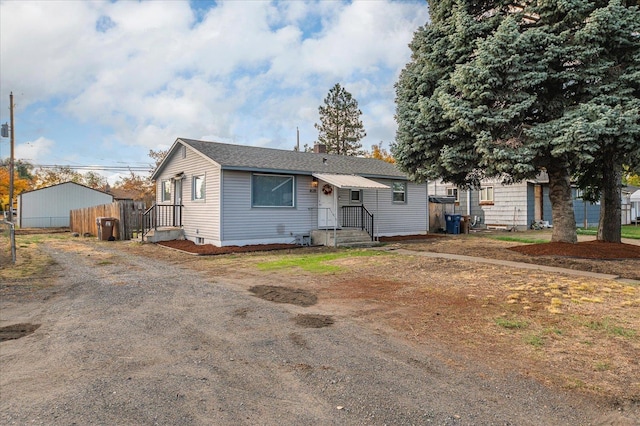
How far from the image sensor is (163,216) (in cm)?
1803

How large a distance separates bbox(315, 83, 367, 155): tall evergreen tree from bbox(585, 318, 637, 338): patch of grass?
38.6 metres

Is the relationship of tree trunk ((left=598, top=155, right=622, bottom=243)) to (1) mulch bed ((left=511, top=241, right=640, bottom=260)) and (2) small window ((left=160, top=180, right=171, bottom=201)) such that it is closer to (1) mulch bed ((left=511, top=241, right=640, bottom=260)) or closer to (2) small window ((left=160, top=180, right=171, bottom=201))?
(1) mulch bed ((left=511, top=241, right=640, bottom=260))

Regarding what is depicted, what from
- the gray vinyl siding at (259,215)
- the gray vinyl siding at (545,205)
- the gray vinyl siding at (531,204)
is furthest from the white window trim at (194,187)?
the gray vinyl siding at (545,205)

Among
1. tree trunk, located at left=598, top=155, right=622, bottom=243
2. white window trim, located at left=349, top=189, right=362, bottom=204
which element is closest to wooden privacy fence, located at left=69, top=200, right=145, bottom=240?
white window trim, located at left=349, top=189, right=362, bottom=204

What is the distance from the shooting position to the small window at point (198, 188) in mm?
15117

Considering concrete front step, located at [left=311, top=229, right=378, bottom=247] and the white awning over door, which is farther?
concrete front step, located at [left=311, top=229, right=378, bottom=247]

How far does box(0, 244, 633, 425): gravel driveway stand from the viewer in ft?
8.94

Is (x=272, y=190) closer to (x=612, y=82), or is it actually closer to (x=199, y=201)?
(x=199, y=201)

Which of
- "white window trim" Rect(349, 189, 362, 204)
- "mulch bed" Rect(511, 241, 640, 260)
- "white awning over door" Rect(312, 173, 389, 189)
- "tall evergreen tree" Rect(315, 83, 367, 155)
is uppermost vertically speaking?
"tall evergreen tree" Rect(315, 83, 367, 155)

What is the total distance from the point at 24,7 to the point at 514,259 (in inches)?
631

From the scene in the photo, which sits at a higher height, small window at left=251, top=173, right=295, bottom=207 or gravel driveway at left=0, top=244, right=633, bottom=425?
small window at left=251, top=173, right=295, bottom=207

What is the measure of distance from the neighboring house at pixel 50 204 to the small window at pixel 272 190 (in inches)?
1065

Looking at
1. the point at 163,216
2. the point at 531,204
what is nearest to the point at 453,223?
the point at 531,204

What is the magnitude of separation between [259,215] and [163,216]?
620 cm
